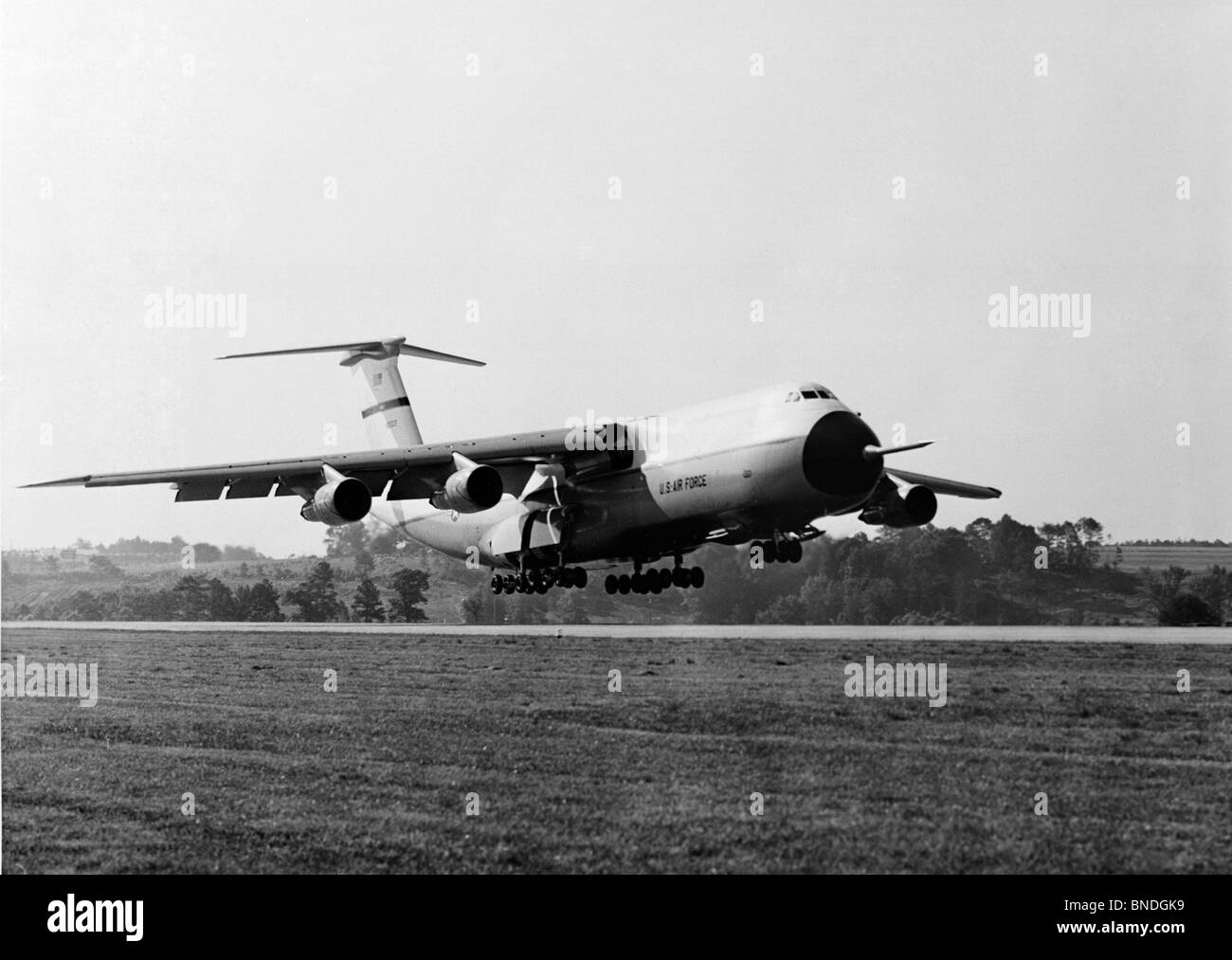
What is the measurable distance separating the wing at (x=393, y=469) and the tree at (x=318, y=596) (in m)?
12.1

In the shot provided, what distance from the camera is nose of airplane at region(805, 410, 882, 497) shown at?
1864cm

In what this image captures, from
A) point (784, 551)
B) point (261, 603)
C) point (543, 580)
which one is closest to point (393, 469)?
point (543, 580)

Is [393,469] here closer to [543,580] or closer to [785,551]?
[543,580]

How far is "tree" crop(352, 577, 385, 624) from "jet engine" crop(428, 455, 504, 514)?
47.6 ft

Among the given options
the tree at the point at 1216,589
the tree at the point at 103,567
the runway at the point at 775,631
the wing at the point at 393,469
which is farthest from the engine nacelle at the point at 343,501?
the tree at the point at 1216,589

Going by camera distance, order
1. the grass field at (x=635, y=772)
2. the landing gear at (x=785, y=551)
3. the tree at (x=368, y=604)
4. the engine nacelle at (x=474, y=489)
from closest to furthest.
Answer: the grass field at (x=635, y=772) → the engine nacelle at (x=474, y=489) → the landing gear at (x=785, y=551) → the tree at (x=368, y=604)

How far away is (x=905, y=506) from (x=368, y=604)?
1800 cm

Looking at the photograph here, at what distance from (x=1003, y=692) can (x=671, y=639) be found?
29.2ft

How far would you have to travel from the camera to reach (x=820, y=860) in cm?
1088

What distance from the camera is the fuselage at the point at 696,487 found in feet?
61.8

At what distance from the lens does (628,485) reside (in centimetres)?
2184

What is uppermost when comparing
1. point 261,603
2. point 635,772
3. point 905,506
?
point 905,506

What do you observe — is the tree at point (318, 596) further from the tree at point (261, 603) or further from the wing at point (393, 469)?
the wing at point (393, 469)
